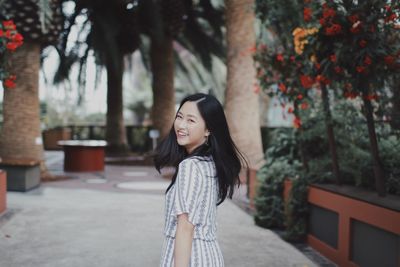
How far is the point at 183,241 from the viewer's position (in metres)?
1.86

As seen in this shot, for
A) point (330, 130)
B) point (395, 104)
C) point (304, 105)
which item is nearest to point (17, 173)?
point (304, 105)

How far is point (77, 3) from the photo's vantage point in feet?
49.3

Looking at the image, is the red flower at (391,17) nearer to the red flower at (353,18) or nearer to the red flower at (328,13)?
the red flower at (353,18)

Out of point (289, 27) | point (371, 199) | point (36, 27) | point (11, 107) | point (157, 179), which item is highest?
point (36, 27)

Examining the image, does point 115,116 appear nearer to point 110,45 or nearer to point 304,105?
point 110,45

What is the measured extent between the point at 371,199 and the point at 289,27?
2.38 m

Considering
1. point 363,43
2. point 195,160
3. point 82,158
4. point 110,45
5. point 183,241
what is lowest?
point 82,158

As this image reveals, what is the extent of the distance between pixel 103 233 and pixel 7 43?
2.50m

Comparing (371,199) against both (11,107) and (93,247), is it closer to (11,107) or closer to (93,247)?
(93,247)

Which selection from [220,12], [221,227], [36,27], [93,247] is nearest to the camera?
[93,247]

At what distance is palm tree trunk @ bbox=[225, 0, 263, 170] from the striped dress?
30.2 feet

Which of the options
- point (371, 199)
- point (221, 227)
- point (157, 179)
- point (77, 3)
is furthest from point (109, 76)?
point (371, 199)

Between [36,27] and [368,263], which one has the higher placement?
[36,27]

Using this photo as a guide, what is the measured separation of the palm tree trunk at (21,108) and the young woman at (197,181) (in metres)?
8.54
